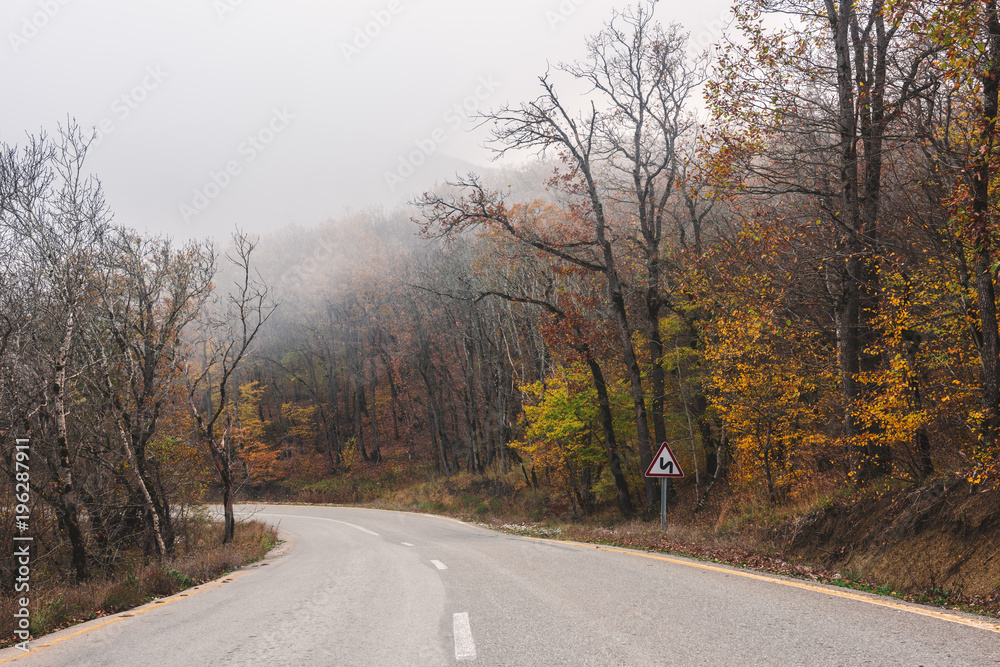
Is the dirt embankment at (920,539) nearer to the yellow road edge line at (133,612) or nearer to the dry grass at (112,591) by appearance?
the yellow road edge line at (133,612)

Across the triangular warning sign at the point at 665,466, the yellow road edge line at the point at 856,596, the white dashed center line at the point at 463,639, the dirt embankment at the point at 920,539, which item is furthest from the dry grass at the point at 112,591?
the dirt embankment at the point at 920,539

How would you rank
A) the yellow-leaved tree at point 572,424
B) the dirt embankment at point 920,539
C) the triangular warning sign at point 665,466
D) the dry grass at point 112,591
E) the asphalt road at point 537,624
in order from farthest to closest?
the yellow-leaved tree at point 572,424 < the triangular warning sign at point 665,466 < the dry grass at point 112,591 < the dirt embankment at point 920,539 < the asphalt road at point 537,624

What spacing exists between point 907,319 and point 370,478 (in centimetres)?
3728

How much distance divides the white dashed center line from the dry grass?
4.72m

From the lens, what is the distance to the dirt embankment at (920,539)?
6238mm

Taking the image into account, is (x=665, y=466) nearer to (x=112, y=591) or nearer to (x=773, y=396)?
(x=773, y=396)

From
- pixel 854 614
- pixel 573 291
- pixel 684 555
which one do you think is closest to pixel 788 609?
pixel 854 614

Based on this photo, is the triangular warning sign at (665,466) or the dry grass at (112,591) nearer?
the dry grass at (112,591)

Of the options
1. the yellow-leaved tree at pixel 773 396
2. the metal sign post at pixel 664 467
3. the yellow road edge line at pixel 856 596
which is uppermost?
the yellow-leaved tree at pixel 773 396

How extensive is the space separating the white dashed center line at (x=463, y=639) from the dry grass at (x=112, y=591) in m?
4.72

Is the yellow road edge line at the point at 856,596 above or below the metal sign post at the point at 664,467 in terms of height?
below

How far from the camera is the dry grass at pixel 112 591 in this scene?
681 cm

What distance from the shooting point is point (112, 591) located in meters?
8.43

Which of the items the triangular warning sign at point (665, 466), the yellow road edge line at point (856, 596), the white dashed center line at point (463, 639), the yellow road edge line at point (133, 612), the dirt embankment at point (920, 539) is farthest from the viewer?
the triangular warning sign at point (665, 466)
